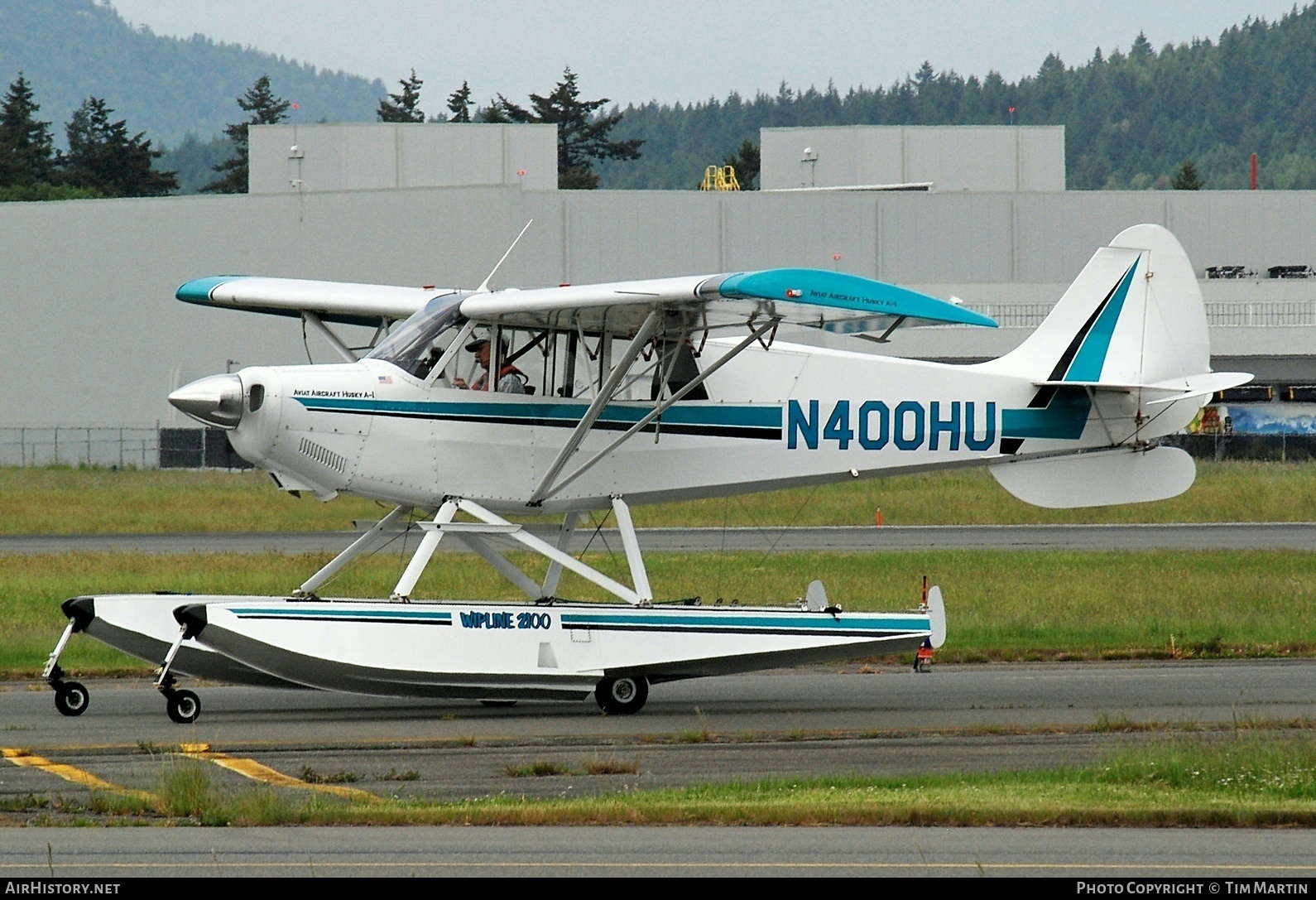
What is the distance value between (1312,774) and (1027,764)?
1.86 meters

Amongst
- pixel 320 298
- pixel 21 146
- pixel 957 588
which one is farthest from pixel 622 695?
pixel 21 146

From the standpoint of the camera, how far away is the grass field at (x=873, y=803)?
8.29 metres

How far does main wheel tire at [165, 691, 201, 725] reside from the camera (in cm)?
1206

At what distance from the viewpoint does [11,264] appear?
5159 centimetres

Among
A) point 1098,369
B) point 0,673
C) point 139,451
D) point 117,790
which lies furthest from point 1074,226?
point 117,790

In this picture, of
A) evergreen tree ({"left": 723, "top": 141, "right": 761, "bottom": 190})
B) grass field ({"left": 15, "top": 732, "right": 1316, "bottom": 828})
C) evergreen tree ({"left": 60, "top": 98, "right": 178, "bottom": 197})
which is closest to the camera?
grass field ({"left": 15, "top": 732, "right": 1316, "bottom": 828})

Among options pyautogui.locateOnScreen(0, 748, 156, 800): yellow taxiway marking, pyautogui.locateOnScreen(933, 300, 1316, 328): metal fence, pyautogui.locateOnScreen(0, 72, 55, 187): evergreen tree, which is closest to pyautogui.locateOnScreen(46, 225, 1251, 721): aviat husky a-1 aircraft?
pyautogui.locateOnScreen(0, 748, 156, 800): yellow taxiway marking

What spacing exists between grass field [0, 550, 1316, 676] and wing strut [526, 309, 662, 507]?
5.14 meters

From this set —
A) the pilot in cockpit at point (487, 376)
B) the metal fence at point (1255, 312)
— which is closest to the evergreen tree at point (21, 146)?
the metal fence at point (1255, 312)

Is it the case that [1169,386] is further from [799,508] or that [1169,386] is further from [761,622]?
[799,508]

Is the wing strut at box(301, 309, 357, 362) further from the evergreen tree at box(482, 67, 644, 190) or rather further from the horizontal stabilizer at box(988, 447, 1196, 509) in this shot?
the evergreen tree at box(482, 67, 644, 190)

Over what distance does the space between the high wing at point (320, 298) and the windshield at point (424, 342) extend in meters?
1.20

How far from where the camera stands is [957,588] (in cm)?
2131

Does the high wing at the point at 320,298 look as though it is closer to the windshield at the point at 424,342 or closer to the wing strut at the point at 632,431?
the windshield at the point at 424,342
